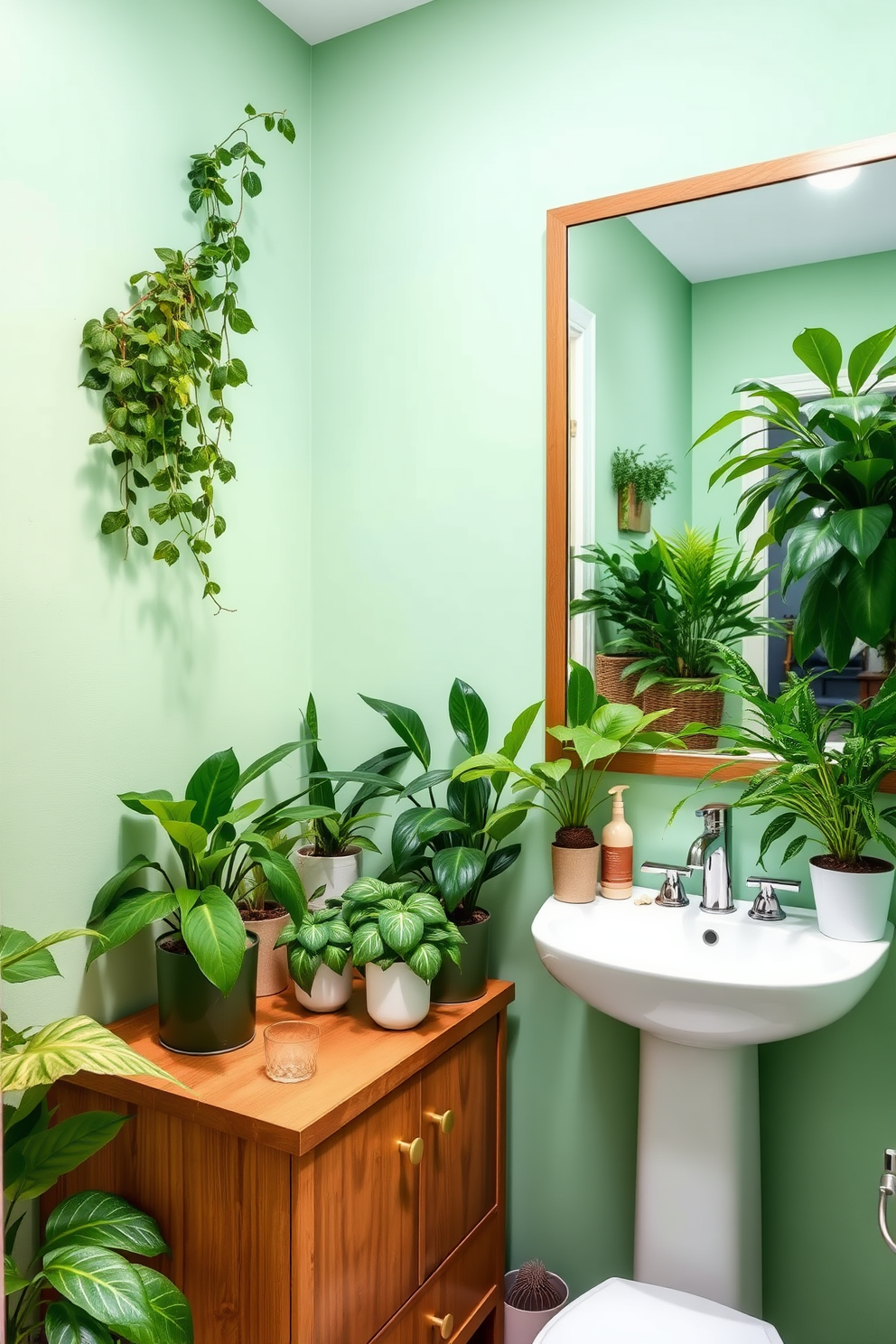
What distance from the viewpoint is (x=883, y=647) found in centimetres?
149

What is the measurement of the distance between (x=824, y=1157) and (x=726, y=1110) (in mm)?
258

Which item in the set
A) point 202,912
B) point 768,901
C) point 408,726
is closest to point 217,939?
point 202,912

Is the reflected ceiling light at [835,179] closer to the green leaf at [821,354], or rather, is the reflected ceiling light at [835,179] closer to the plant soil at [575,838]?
the green leaf at [821,354]

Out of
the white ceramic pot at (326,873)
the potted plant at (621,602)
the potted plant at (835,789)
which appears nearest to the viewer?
the potted plant at (835,789)

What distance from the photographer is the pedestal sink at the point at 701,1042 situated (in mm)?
1354

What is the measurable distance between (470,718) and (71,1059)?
930 millimetres

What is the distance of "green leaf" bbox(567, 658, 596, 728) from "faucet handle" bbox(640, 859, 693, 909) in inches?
11.0

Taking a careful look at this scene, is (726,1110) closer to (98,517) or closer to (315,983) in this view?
(315,983)

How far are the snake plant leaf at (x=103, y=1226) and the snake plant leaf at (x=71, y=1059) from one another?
30cm

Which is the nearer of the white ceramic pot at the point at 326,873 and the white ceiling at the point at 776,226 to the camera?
the white ceiling at the point at 776,226

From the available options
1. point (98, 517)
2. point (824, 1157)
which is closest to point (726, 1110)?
point (824, 1157)

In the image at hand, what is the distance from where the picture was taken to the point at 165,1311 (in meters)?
1.21

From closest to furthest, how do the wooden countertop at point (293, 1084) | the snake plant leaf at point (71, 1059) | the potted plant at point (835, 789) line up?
the snake plant leaf at point (71, 1059)
the wooden countertop at point (293, 1084)
the potted plant at point (835, 789)

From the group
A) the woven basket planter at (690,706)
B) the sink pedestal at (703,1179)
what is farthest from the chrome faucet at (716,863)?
the sink pedestal at (703,1179)
